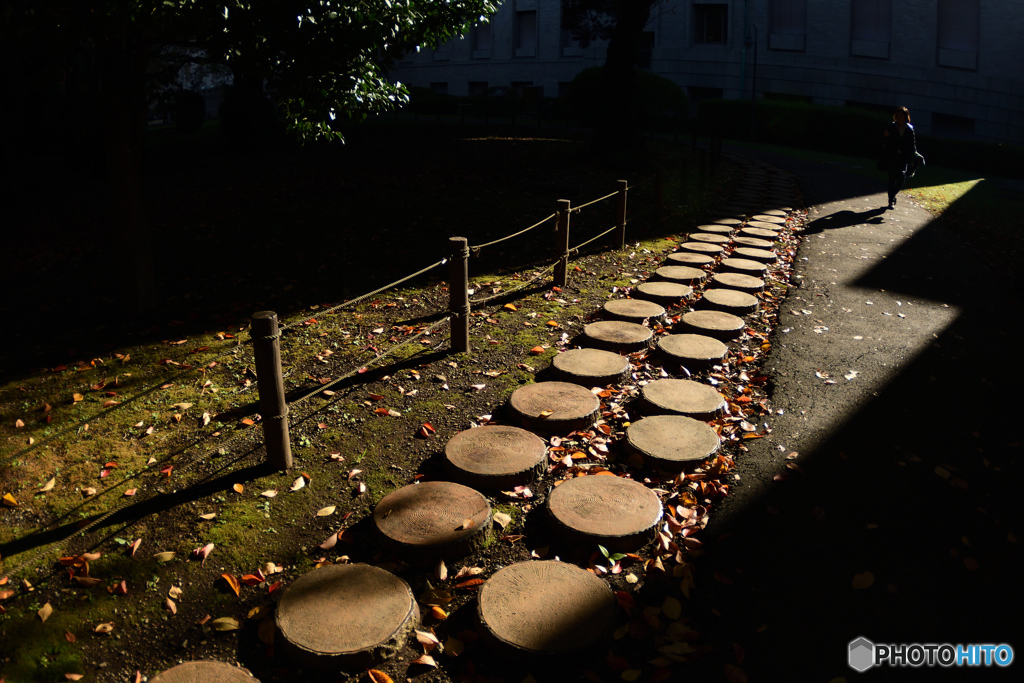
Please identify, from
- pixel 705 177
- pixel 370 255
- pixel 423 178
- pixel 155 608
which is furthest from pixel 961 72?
pixel 155 608

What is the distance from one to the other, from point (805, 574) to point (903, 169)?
11.7 metres

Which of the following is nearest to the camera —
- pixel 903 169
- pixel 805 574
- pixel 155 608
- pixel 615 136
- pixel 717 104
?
pixel 155 608

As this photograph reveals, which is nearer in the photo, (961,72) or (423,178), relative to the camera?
(423,178)

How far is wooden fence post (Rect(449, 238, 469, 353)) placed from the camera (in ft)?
18.9

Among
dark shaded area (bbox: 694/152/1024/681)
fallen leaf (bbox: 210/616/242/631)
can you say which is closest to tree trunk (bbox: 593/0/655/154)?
dark shaded area (bbox: 694/152/1024/681)

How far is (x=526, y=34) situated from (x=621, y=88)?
27.4 meters

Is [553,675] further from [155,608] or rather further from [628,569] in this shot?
[155,608]

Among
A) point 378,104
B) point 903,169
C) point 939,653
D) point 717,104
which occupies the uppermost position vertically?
point 717,104

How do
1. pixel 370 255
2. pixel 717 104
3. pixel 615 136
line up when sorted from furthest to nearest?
pixel 717 104, pixel 615 136, pixel 370 255

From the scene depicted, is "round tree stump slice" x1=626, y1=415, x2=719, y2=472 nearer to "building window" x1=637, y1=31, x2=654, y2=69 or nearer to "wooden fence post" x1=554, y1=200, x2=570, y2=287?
"wooden fence post" x1=554, y1=200, x2=570, y2=287

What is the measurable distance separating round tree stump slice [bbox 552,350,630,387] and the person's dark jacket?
9.60 meters

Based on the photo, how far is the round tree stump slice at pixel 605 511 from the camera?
3.59m

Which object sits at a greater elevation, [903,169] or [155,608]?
[903,169]

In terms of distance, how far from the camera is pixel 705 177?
16000 millimetres
